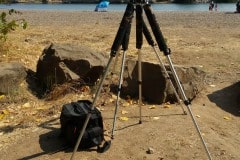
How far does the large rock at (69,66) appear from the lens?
7.67 m

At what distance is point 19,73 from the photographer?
7793 mm

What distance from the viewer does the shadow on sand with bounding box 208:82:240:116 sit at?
287 inches

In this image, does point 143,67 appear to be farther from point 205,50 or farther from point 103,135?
point 205,50

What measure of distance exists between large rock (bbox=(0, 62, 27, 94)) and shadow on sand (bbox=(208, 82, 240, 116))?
3323 mm

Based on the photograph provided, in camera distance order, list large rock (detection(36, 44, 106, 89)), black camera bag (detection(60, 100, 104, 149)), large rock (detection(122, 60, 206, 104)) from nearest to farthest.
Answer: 1. black camera bag (detection(60, 100, 104, 149))
2. large rock (detection(122, 60, 206, 104))
3. large rock (detection(36, 44, 106, 89))

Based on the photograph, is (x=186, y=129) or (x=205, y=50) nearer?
(x=186, y=129)

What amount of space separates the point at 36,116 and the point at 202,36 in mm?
8944

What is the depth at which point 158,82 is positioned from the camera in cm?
733

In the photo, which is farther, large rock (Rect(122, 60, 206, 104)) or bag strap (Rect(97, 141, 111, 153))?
large rock (Rect(122, 60, 206, 104))

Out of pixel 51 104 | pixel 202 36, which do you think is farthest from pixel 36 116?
pixel 202 36

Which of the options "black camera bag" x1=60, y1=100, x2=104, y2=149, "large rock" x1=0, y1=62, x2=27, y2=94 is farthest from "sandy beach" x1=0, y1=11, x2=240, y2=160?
"large rock" x1=0, y1=62, x2=27, y2=94

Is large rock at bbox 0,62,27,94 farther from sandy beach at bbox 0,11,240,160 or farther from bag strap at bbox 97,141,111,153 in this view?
bag strap at bbox 97,141,111,153

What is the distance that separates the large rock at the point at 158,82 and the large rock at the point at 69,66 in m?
0.57

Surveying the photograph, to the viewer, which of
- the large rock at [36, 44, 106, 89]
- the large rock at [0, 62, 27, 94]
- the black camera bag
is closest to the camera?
the black camera bag
